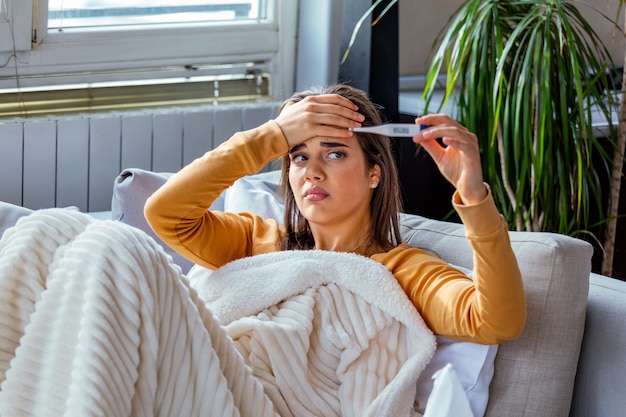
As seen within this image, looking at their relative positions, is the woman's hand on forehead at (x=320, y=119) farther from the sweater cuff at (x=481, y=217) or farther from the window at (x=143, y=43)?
the window at (x=143, y=43)

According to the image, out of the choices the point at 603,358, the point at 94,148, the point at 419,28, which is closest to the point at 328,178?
the point at 603,358

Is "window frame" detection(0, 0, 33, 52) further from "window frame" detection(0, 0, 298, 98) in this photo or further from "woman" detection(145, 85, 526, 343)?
"woman" detection(145, 85, 526, 343)

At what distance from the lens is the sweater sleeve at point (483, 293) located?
1601mm

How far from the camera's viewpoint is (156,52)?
3.02m

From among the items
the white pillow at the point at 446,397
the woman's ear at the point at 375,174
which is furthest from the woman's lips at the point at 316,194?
the white pillow at the point at 446,397

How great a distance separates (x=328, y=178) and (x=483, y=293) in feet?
1.35

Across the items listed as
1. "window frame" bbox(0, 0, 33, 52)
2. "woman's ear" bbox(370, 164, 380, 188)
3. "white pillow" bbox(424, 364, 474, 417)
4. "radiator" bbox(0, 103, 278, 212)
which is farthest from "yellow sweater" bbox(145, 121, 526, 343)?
"window frame" bbox(0, 0, 33, 52)

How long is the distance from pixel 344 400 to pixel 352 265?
0.82ft

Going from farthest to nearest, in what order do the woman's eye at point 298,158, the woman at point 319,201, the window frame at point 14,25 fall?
the window frame at point 14,25 → the woman's eye at point 298,158 → the woman at point 319,201

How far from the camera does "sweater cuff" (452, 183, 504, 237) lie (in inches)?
62.4

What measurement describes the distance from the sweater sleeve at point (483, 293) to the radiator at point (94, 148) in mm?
1406

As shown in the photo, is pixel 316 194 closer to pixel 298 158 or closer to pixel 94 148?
pixel 298 158

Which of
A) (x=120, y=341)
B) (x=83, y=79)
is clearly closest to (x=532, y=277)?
(x=120, y=341)

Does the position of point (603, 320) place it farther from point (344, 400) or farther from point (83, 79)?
point (83, 79)
